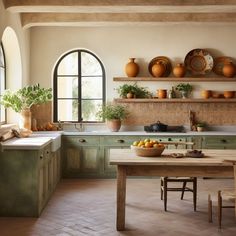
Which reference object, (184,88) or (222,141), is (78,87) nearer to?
(184,88)

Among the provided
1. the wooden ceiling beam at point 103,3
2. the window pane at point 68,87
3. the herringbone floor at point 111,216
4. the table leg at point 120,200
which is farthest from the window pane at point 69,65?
the table leg at point 120,200

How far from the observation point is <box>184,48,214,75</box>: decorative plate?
27.2 feet

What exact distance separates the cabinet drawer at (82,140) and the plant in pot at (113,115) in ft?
1.55

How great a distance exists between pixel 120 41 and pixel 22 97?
2.45 m

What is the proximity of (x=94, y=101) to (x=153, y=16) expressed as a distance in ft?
6.88

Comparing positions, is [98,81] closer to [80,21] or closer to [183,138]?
[80,21]

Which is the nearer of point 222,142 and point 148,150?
point 148,150

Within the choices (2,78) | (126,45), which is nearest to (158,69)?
(126,45)

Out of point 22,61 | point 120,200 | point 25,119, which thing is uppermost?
point 22,61

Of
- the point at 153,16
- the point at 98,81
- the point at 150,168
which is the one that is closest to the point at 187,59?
the point at 153,16

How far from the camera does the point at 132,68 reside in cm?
816

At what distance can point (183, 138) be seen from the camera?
7.77m

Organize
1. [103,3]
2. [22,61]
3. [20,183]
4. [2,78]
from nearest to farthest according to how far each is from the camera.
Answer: [20,183] → [103,3] → [2,78] → [22,61]

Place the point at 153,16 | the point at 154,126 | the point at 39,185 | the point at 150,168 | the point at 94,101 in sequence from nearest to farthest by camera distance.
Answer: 1. the point at 150,168
2. the point at 39,185
3. the point at 153,16
4. the point at 154,126
5. the point at 94,101
